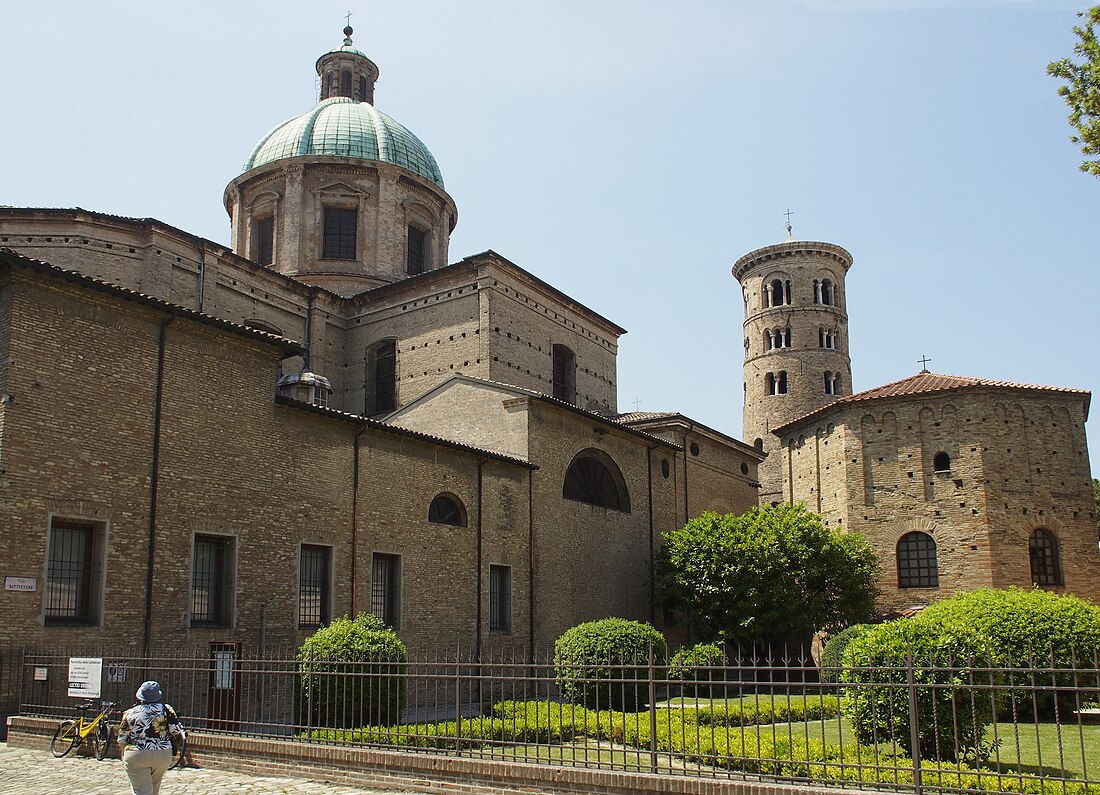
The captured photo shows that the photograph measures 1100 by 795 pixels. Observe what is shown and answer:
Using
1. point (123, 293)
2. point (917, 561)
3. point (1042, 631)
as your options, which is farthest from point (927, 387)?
point (123, 293)

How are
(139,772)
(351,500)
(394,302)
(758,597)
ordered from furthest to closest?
(394,302)
(758,597)
(351,500)
(139,772)

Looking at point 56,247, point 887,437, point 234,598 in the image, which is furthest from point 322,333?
point 887,437

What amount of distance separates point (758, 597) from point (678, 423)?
7354 mm

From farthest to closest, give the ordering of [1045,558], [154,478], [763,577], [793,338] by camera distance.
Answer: [793,338] < [1045,558] < [763,577] < [154,478]

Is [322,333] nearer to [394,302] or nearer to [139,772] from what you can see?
[394,302]

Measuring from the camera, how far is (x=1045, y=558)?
2909cm

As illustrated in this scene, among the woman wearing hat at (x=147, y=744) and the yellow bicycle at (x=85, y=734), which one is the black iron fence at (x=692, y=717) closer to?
the yellow bicycle at (x=85, y=734)

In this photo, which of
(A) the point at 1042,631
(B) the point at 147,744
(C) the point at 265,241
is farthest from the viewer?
(C) the point at 265,241

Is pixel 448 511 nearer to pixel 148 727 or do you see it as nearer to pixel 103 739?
pixel 103 739

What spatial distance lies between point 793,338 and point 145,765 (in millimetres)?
45880

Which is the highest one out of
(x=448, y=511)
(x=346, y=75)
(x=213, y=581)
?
(x=346, y=75)

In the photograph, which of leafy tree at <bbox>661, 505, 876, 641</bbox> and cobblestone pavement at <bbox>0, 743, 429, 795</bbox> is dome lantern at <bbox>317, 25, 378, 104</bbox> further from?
cobblestone pavement at <bbox>0, 743, 429, 795</bbox>

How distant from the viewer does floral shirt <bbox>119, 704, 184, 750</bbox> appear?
799cm

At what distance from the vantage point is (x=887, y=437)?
101 ft
